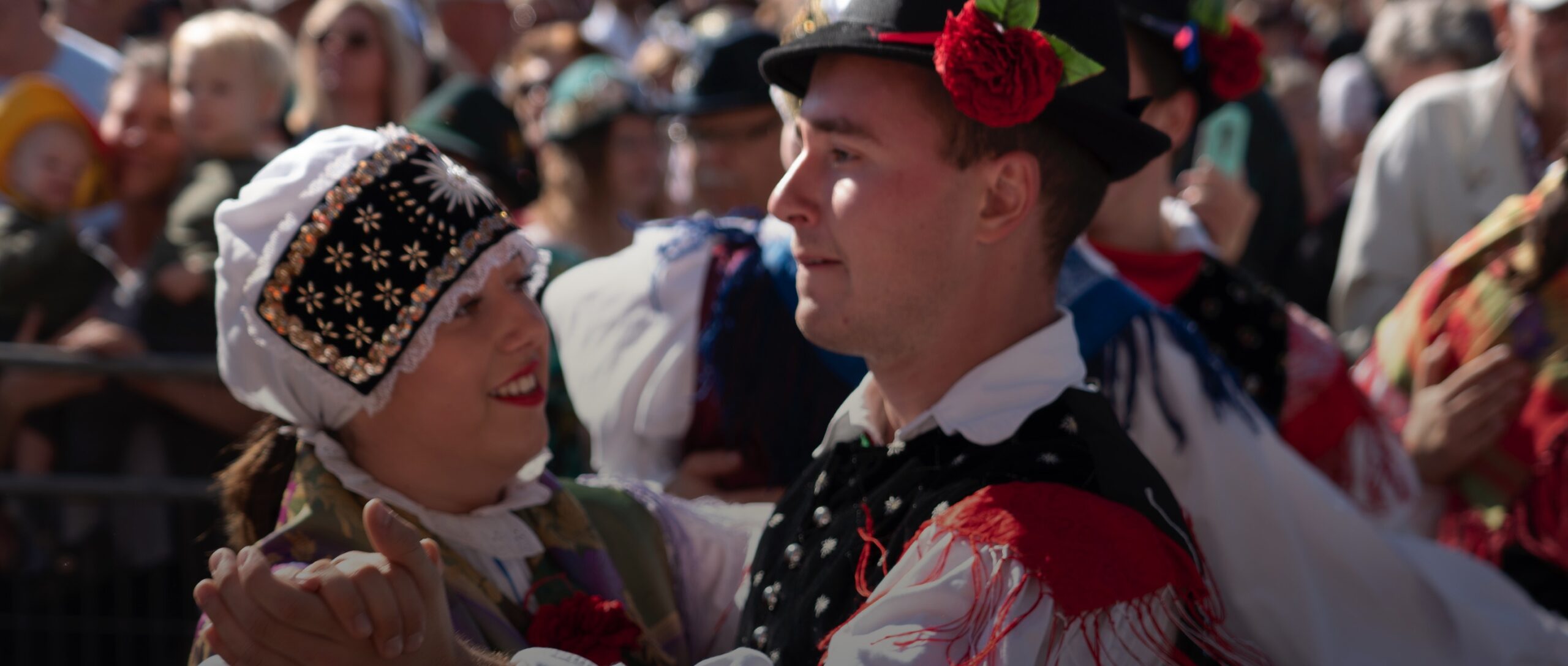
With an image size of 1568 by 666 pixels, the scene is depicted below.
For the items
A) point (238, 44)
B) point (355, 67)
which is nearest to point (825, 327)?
point (238, 44)

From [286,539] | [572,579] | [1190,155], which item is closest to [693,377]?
[572,579]

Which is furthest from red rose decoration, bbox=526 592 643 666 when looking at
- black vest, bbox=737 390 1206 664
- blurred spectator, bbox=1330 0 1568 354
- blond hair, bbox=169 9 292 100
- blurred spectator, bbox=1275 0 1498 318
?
blurred spectator, bbox=1275 0 1498 318

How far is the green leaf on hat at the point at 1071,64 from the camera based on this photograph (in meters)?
2.19

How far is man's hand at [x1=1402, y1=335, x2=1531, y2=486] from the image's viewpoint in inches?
135

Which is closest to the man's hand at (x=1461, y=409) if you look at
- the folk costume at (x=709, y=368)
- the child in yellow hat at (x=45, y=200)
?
the folk costume at (x=709, y=368)

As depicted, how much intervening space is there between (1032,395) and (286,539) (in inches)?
45.5

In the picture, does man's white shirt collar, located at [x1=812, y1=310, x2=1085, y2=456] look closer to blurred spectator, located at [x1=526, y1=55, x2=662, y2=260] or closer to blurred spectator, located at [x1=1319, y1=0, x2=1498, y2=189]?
blurred spectator, located at [x1=526, y1=55, x2=662, y2=260]

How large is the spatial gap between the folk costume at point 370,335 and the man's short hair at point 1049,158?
30.5 inches

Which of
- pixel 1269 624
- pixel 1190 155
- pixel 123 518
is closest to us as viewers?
pixel 1269 624

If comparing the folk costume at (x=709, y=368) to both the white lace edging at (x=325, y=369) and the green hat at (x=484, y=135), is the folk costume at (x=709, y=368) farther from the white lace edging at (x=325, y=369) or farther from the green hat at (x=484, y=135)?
the green hat at (x=484, y=135)

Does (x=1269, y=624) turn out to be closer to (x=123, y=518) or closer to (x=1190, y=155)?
(x=123, y=518)

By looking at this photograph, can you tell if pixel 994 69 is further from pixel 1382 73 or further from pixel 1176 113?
pixel 1382 73

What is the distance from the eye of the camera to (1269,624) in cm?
280

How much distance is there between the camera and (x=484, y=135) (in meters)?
4.75
